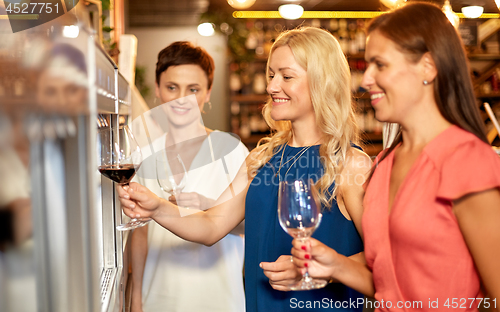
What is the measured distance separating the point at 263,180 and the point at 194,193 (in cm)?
25

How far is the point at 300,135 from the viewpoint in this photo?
1518 mm

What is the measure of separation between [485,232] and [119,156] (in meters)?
0.88

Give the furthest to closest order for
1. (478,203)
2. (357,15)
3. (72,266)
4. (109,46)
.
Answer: (357,15), (109,46), (478,203), (72,266)

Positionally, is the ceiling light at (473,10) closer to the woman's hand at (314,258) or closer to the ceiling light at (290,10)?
the ceiling light at (290,10)

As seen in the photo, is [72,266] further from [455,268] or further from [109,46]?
[109,46]

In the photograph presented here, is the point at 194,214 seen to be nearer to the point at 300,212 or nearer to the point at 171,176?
the point at 171,176

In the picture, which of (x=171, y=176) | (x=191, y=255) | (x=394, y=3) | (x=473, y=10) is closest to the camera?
(x=171, y=176)

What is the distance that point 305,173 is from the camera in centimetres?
144

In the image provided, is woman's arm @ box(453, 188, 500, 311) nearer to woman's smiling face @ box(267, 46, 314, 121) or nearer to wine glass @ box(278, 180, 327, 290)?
wine glass @ box(278, 180, 327, 290)

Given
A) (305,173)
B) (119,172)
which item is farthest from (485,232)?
(119,172)

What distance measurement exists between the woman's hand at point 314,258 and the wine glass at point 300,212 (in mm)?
15

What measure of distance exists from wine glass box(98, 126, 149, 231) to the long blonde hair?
596mm

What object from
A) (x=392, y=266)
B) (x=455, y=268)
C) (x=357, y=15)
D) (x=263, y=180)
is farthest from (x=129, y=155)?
(x=357, y=15)

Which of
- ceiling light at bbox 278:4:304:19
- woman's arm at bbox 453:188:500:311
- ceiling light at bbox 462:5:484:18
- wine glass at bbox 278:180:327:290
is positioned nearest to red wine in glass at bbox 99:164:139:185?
Answer: wine glass at bbox 278:180:327:290
